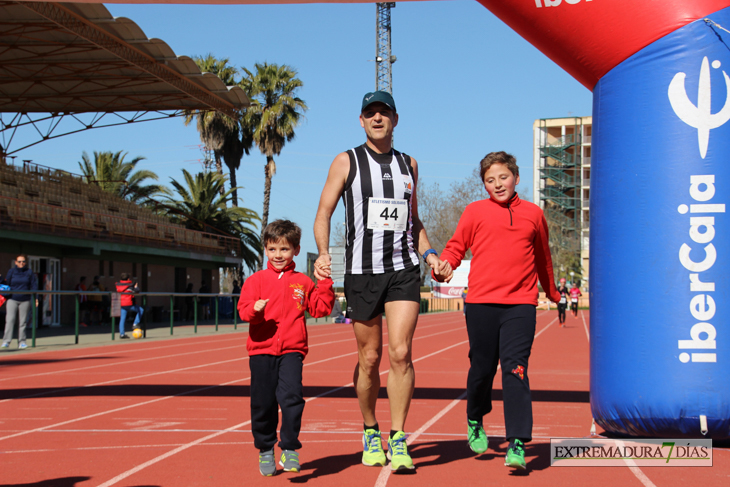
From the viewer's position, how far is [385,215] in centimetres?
449

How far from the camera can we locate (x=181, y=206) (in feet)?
141

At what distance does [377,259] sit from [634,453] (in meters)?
2.01

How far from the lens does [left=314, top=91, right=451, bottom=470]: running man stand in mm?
4367

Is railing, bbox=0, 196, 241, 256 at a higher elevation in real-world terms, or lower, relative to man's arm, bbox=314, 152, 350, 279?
higher

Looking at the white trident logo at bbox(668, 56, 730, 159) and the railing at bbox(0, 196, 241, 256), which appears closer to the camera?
the white trident logo at bbox(668, 56, 730, 159)

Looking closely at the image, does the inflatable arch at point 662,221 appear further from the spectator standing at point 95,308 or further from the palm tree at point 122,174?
the palm tree at point 122,174

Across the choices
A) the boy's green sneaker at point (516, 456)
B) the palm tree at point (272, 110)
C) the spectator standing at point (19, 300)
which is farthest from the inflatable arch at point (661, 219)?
the palm tree at point (272, 110)

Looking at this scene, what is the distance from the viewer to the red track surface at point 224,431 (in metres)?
4.13

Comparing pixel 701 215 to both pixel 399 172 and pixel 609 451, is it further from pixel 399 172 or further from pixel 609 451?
pixel 399 172

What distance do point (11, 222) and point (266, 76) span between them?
19634mm

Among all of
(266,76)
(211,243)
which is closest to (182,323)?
(211,243)

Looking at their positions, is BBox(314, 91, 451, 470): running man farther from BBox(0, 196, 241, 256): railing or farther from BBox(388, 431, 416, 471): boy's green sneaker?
BBox(0, 196, 241, 256): railing

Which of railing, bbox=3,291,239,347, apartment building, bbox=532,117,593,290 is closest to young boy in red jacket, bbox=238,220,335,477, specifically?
railing, bbox=3,291,239,347

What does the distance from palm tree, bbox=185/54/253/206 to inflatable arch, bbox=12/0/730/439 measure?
127ft
